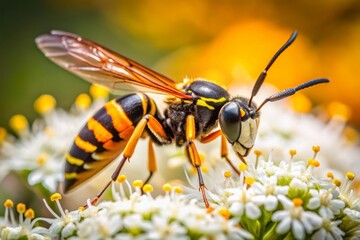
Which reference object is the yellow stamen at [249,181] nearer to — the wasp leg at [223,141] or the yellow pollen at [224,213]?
the yellow pollen at [224,213]

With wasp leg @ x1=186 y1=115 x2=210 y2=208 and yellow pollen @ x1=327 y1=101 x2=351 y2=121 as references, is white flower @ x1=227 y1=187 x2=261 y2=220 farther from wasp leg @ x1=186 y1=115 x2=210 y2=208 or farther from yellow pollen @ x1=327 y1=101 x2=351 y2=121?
yellow pollen @ x1=327 y1=101 x2=351 y2=121

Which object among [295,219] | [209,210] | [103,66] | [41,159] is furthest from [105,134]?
[295,219]

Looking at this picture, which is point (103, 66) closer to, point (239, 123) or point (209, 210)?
point (239, 123)

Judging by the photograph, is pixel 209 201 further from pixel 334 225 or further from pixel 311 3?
pixel 311 3

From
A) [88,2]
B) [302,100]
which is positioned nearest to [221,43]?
[88,2]

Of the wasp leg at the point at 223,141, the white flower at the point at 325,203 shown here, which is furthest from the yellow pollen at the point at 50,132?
the white flower at the point at 325,203
